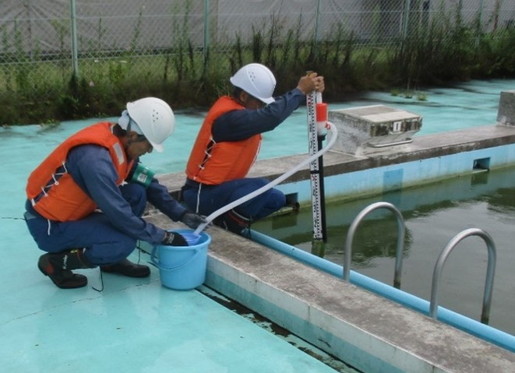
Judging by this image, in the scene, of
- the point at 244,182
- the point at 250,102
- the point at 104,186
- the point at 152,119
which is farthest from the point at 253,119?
the point at 104,186

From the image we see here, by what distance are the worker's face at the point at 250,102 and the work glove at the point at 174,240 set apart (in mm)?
1226

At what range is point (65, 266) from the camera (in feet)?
14.2

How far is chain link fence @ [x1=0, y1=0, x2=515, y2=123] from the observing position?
991 cm

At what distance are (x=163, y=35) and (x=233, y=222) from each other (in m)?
7.98

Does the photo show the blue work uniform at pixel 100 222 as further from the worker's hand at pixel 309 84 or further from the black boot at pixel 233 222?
the worker's hand at pixel 309 84

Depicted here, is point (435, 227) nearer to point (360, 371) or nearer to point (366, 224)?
point (366, 224)

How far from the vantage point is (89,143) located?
13.0ft

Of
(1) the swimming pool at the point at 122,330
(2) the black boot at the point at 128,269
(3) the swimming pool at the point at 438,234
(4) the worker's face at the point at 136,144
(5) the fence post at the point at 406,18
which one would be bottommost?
(3) the swimming pool at the point at 438,234

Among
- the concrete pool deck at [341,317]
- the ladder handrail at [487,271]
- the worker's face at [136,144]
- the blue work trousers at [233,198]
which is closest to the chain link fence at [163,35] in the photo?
the blue work trousers at [233,198]

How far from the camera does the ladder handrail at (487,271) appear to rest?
387 centimetres

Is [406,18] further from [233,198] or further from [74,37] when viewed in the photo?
[233,198]

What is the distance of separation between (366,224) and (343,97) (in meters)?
5.99

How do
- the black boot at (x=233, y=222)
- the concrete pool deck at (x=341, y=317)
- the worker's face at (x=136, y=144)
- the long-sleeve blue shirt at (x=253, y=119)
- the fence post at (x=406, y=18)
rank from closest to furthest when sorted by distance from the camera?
the concrete pool deck at (x=341, y=317) → the worker's face at (x=136, y=144) → the long-sleeve blue shirt at (x=253, y=119) → the black boot at (x=233, y=222) → the fence post at (x=406, y=18)

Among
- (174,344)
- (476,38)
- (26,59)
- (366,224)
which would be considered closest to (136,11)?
(26,59)
